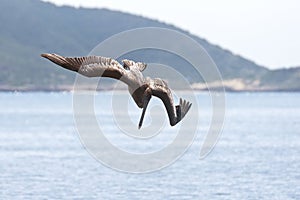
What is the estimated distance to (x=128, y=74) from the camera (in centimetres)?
2108

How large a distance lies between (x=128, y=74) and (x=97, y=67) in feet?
2.30

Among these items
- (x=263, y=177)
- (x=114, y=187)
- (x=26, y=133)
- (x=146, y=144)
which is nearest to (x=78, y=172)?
(x=114, y=187)

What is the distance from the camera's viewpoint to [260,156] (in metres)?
88.6

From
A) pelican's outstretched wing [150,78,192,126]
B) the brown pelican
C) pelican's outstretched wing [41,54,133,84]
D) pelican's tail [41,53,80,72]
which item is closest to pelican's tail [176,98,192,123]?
pelican's outstretched wing [150,78,192,126]

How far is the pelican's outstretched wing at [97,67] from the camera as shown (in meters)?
20.7

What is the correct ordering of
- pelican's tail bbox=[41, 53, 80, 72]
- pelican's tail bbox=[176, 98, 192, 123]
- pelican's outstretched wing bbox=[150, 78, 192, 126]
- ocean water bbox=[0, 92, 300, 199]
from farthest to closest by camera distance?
ocean water bbox=[0, 92, 300, 199] → pelican's tail bbox=[176, 98, 192, 123] → pelican's outstretched wing bbox=[150, 78, 192, 126] → pelican's tail bbox=[41, 53, 80, 72]

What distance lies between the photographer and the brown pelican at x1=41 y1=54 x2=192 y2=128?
A: 20.7 m

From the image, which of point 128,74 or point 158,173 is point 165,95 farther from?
point 158,173

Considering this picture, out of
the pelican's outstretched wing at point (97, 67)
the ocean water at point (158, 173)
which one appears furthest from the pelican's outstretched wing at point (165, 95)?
the ocean water at point (158, 173)

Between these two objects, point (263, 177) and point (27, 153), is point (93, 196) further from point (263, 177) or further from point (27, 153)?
point (27, 153)

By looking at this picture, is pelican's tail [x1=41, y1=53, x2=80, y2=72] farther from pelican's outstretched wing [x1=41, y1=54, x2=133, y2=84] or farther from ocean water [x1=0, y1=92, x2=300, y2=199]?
ocean water [x1=0, y1=92, x2=300, y2=199]

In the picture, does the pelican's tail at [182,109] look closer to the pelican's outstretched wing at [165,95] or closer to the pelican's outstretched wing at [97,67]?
the pelican's outstretched wing at [165,95]

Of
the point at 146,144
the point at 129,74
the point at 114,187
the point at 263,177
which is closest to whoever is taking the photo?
the point at 129,74

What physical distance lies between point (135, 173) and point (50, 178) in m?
7.23
